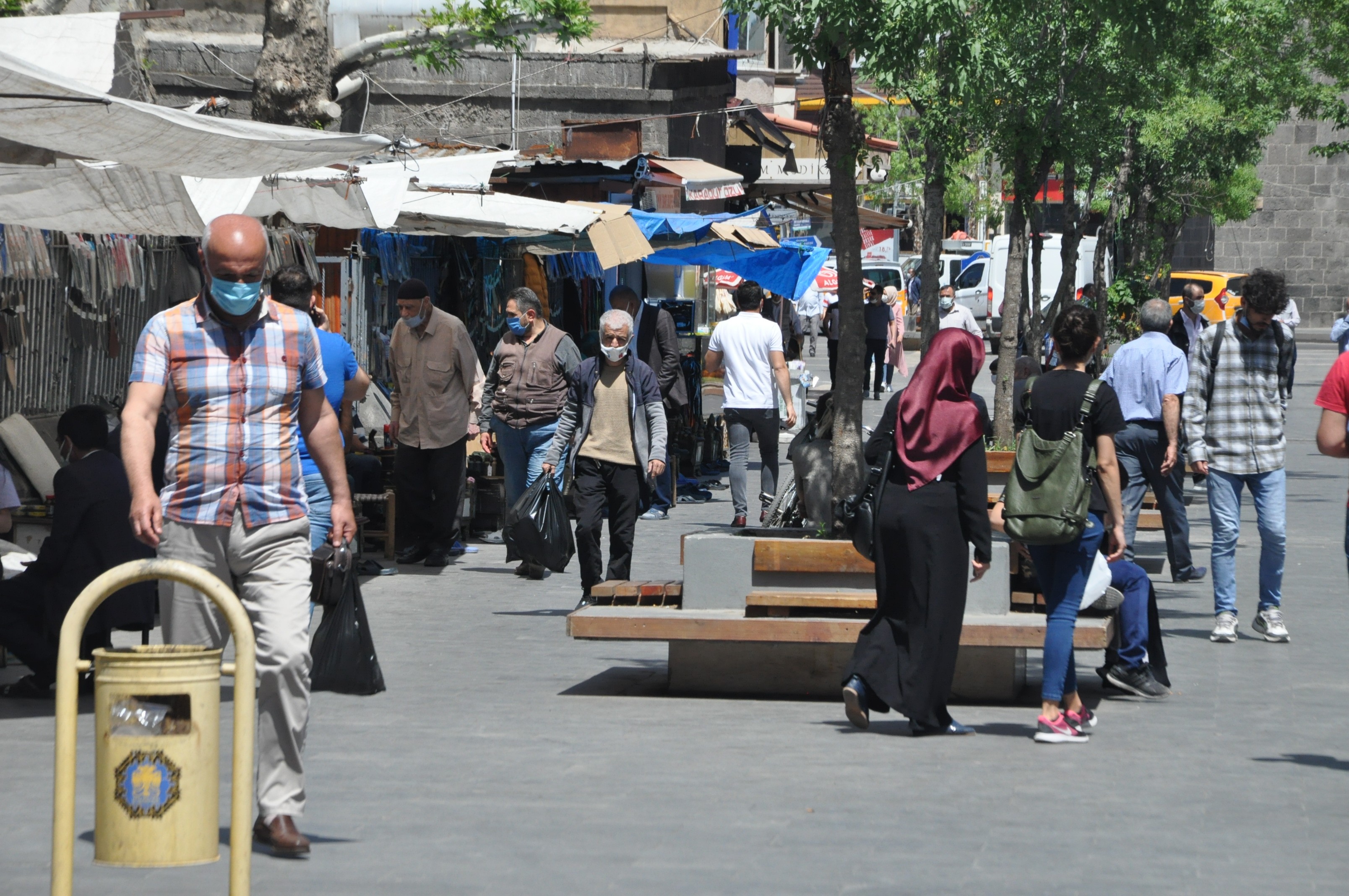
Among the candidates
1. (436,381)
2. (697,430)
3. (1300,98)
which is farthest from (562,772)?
(1300,98)

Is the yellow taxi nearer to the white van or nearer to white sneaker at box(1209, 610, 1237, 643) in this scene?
the white van

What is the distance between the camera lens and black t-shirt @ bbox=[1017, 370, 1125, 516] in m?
6.77

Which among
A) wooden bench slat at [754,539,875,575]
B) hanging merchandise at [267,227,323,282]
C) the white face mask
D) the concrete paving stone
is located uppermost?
hanging merchandise at [267,227,323,282]

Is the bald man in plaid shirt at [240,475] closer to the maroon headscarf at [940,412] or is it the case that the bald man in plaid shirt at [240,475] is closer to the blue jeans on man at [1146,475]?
the maroon headscarf at [940,412]

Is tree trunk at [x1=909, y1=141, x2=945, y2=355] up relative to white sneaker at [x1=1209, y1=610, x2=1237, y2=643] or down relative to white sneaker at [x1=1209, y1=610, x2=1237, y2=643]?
up

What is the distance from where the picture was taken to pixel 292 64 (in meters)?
13.5

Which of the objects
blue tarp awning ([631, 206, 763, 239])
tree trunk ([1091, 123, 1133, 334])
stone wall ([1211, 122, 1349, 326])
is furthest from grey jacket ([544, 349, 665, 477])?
stone wall ([1211, 122, 1349, 326])

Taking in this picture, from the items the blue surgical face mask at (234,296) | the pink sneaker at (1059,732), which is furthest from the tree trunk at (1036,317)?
the blue surgical face mask at (234,296)

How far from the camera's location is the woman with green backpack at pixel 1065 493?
6594mm

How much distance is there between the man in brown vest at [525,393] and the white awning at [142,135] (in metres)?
3.11

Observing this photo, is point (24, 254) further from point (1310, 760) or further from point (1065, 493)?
point (1310, 760)

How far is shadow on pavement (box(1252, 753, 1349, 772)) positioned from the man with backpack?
2.53 metres

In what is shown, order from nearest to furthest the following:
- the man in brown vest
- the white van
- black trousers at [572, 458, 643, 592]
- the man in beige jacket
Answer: black trousers at [572, 458, 643, 592] < the man in brown vest < the man in beige jacket < the white van

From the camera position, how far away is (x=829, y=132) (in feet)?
27.4
